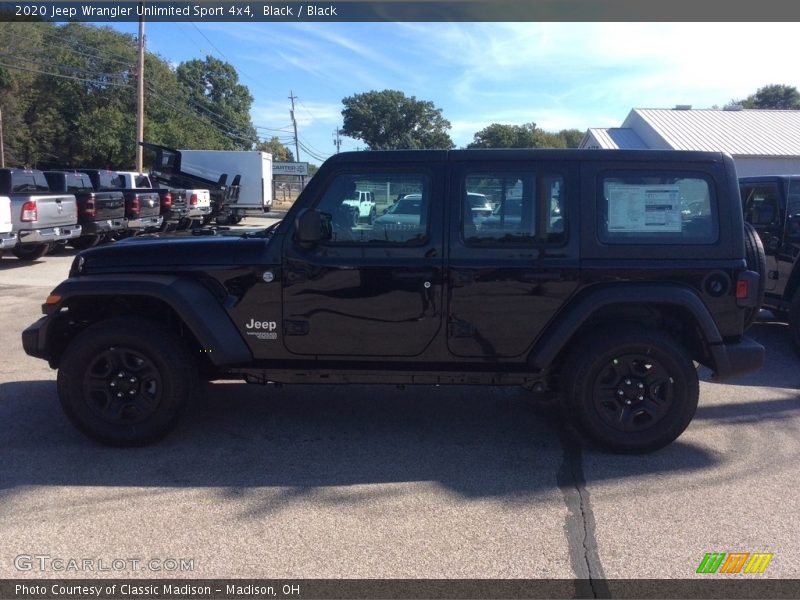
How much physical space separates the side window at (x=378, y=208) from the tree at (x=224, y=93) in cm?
6560

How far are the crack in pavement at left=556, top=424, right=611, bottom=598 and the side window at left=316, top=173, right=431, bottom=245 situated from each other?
5.84 ft

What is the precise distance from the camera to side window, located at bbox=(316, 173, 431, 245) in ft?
16.0

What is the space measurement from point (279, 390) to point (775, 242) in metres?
5.82

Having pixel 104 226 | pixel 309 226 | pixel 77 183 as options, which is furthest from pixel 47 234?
pixel 309 226

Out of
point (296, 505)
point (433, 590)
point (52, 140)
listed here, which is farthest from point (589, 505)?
point (52, 140)

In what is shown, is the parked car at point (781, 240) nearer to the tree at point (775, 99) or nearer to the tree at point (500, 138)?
the tree at point (500, 138)

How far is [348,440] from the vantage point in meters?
5.22

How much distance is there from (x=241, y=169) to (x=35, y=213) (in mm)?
18759

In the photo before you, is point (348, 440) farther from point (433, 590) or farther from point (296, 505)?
point (433, 590)

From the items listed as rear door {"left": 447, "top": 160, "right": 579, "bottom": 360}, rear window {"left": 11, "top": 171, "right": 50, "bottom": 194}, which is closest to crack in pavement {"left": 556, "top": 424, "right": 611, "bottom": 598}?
rear door {"left": 447, "top": 160, "right": 579, "bottom": 360}

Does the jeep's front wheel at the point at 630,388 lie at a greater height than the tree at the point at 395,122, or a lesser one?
lesser

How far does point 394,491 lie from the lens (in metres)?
4.38

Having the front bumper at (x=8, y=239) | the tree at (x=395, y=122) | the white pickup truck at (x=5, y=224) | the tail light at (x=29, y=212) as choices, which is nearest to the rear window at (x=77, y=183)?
the tail light at (x=29, y=212)

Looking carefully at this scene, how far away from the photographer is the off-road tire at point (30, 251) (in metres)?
14.5
